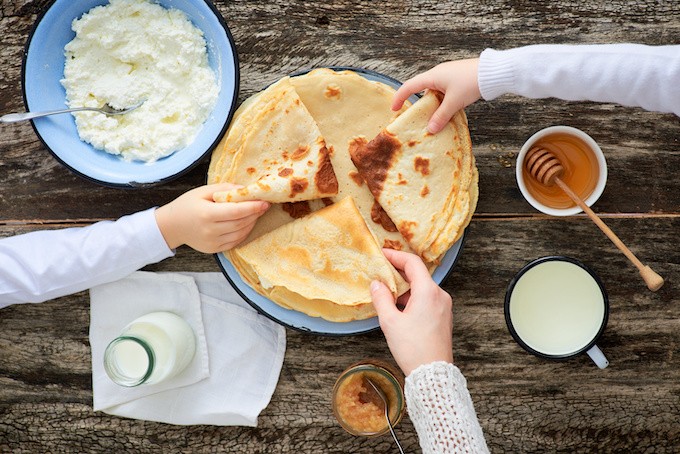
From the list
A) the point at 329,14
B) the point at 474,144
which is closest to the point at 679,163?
the point at 474,144

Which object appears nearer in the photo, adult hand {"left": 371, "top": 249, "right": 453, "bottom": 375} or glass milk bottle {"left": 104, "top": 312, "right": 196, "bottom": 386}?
adult hand {"left": 371, "top": 249, "right": 453, "bottom": 375}

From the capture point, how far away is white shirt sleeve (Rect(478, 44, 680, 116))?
1.31m

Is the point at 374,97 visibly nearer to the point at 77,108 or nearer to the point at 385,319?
the point at 385,319

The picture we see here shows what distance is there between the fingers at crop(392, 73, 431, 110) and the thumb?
411 millimetres

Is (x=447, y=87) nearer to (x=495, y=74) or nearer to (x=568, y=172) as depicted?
(x=495, y=74)

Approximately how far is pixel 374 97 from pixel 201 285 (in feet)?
2.14

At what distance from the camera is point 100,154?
140cm

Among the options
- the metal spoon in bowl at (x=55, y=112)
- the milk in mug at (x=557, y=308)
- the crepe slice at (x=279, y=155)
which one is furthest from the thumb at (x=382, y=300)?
the metal spoon in bowl at (x=55, y=112)

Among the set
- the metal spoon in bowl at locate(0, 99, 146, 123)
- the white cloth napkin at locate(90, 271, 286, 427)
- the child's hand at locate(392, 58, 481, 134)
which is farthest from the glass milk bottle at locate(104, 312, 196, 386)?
the child's hand at locate(392, 58, 481, 134)

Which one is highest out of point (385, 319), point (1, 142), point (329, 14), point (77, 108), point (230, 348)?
point (329, 14)

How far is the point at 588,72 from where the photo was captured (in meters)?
1.31

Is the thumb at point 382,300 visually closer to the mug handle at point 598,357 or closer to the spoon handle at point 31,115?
the mug handle at point 598,357

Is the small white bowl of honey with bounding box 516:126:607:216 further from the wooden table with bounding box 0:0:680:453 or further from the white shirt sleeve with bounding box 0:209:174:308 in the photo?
the white shirt sleeve with bounding box 0:209:174:308

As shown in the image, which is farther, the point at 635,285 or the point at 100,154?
the point at 635,285
